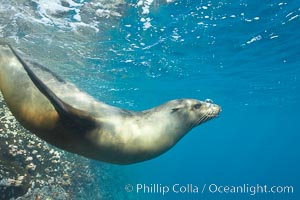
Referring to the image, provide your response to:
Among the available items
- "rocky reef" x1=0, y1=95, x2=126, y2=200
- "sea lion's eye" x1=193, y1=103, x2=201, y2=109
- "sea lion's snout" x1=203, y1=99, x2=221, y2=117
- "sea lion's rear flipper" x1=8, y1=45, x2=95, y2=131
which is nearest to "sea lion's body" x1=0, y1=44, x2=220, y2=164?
"sea lion's rear flipper" x1=8, y1=45, x2=95, y2=131

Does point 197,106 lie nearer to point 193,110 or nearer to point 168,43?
point 193,110

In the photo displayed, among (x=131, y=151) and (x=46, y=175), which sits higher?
(x=131, y=151)

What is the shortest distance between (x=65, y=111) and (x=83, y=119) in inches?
11.2

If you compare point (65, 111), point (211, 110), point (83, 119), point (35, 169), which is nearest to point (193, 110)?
point (211, 110)

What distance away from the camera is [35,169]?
9.23 meters

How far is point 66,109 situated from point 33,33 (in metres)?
11.5

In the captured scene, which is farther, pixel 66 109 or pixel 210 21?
pixel 210 21

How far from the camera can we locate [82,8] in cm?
1100

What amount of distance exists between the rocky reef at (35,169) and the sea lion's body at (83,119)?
377cm

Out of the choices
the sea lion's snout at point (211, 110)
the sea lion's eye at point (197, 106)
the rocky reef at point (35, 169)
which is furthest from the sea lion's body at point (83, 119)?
the rocky reef at point (35, 169)

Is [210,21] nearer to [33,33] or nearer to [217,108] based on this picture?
[33,33]

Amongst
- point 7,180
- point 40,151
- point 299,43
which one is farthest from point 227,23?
point 7,180

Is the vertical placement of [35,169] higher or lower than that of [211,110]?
lower

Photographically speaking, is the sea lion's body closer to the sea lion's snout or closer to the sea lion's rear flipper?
the sea lion's rear flipper
